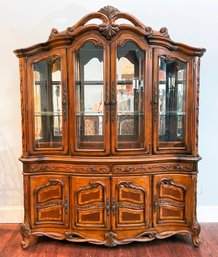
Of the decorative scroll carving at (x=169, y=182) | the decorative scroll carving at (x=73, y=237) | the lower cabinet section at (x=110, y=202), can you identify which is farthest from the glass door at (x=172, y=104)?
the decorative scroll carving at (x=73, y=237)

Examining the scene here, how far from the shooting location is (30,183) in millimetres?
2395

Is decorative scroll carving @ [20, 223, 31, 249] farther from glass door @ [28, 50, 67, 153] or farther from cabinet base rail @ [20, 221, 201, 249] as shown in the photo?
glass door @ [28, 50, 67, 153]

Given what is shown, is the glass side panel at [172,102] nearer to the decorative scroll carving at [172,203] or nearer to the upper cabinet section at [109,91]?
the upper cabinet section at [109,91]

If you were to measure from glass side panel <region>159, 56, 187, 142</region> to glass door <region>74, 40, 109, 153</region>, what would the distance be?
535 millimetres

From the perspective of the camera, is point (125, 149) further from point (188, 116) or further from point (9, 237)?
point (9, 237)

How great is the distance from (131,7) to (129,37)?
77cm

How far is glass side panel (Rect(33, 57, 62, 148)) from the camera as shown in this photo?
2377mm

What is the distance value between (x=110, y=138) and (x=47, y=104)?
690 millimetres

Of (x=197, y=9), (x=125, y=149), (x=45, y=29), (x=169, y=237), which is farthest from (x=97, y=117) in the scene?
(x=197, y=9)

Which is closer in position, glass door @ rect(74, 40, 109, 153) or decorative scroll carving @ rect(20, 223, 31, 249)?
glass door @ rect(74, 40, 109, 153)

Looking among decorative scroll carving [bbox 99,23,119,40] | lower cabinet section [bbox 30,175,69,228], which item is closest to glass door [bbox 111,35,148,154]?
decorative scroll carving [bbox 99,23,119,40]

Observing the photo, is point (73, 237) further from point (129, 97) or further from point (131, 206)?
point (129, 97)

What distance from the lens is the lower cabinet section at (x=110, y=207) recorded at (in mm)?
2352

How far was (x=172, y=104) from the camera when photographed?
2.46 m
